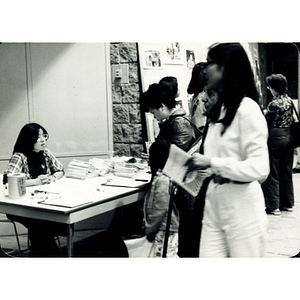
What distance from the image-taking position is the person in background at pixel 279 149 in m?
2.06

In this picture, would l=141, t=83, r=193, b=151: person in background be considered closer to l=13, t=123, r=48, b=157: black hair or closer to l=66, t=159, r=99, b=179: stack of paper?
l=66, t=159, r=99, b=179: stack of paper

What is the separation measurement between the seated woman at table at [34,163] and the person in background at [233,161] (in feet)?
3.05

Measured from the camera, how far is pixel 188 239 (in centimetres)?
210

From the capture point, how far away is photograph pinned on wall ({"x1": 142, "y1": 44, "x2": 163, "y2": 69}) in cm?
218

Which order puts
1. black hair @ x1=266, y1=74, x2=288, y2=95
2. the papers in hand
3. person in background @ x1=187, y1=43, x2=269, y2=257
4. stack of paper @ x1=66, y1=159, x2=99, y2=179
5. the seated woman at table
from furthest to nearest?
stack of paper @ x1=66, y1=159, x2=99, y2=179, the seated woman at table, black hair @ x1=266, y1=74, x2=288, y2=95, the papers in hand, person in background @ x1=187, y1=43, x2=269, y2=257

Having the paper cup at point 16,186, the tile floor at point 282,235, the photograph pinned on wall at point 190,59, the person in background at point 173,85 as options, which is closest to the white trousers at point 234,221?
the tile floor at point 282,235

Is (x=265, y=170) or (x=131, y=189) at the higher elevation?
(x=265, y=170)

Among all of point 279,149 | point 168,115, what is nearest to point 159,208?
point 168,115

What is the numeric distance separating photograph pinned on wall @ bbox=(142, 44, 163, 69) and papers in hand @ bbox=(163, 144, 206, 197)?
521 millimetres

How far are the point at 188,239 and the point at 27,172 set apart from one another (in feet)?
3.61

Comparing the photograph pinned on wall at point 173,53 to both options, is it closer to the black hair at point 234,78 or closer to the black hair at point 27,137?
the black hair at point 234,78

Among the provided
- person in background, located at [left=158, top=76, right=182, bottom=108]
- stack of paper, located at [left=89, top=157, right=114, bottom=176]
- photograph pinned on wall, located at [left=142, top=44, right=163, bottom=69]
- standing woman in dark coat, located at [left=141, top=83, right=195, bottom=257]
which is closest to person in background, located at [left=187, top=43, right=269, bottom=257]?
standing woman in dark coat, located at [left=141, top=83, right=195, bottom=257]

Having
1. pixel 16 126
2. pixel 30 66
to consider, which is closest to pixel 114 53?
pixel 30 66
